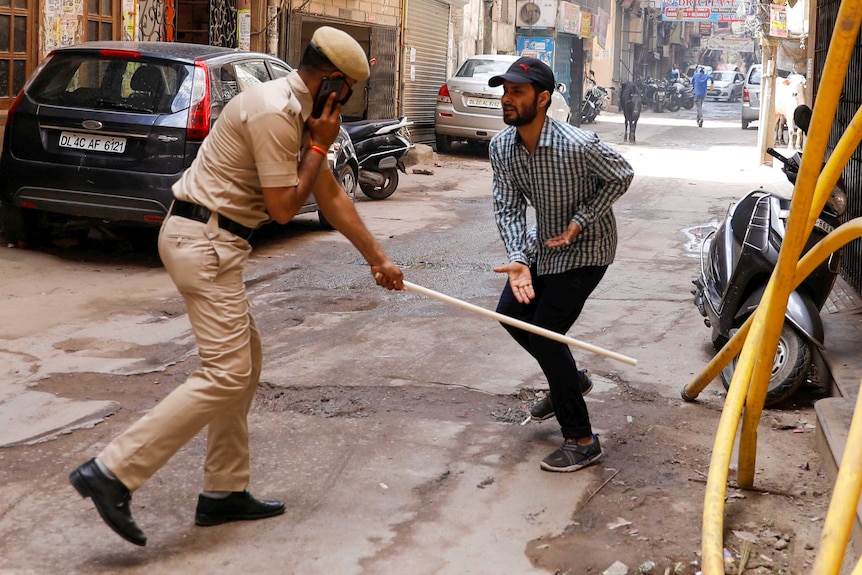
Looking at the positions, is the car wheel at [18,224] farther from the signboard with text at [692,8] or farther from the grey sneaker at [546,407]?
the signboard with text at [692,8]

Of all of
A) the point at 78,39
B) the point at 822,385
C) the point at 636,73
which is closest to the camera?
the point at 822,385

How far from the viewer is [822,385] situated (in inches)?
210

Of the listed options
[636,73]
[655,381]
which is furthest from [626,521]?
[636,73]

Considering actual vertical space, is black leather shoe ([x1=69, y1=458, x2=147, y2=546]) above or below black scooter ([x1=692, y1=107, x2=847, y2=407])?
below

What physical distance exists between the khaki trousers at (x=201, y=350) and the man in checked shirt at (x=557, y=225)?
1.20 m

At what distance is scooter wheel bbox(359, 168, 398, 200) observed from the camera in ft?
42.5

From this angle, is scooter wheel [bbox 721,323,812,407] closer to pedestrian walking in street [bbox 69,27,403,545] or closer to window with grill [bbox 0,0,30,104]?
pedestrian walking in street [bbox 69,27,403,545]

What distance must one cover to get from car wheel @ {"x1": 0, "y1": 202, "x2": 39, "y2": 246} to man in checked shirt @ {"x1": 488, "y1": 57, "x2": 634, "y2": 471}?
17.2 ft

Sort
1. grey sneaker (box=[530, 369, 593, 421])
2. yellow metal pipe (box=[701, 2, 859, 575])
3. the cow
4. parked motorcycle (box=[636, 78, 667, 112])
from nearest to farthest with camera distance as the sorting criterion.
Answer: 1. yellow metal pipe (box=[701, 2, 859, 575])
2. grey sneaker (box=[530, 369, 593, 421])
3. the cow
4. parked motorcycle (box=[636, 78, 667, 112])

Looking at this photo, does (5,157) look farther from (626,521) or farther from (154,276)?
(626,521)

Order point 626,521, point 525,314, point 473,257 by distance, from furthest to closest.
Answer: point 473,257 → point 525,314 → point 626,521

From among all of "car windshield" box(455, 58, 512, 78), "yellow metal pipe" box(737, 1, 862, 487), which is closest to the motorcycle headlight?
"yellow metal pipe" box(737, 1, 862, 487)

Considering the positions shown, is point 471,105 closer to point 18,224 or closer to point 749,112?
point 18,224

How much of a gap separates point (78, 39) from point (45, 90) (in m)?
3.29
